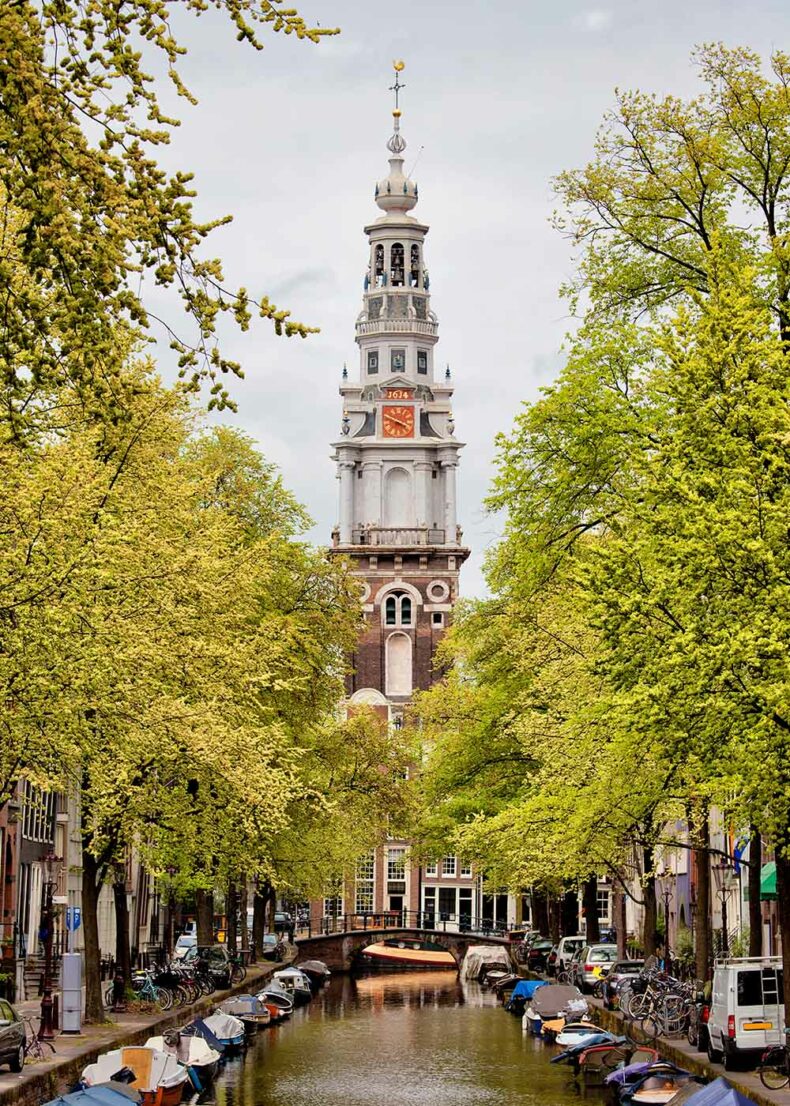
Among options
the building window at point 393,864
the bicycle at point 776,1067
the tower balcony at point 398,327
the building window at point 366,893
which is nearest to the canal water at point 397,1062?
the bicycle at point 776,1067

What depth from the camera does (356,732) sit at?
223 ft

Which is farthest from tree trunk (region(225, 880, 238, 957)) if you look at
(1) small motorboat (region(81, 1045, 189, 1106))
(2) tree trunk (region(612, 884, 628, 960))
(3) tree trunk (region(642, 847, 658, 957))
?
(1) small motorboat (region(81, 1045, 189, 1106))

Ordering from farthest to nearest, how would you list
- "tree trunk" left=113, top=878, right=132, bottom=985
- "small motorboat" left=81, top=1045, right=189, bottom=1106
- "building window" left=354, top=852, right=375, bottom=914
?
"building window" left=354, top=852, right=375, bottom=914
"tree trunk" left=113, top=878, right=132, bottom=985
"small motorboat" left=81, top=1045, right=189, bottom=1106

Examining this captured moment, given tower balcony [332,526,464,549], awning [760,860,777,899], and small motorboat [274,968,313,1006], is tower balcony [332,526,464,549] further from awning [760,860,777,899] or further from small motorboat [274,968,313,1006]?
awning [760,860,777,899]

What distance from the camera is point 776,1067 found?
Result: 1335 inches

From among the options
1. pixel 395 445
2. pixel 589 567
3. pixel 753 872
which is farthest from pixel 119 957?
pixel 395 445

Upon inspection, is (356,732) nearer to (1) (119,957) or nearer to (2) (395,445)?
(1) (119,957)

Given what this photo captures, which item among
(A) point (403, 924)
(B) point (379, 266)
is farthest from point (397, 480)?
(A) point (403, 924)

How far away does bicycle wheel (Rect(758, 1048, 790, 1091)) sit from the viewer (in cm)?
3186

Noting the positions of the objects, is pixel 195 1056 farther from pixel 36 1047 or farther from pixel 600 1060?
pixel 600 1060

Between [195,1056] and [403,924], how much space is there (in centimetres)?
8960

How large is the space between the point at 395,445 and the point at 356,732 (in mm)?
84859

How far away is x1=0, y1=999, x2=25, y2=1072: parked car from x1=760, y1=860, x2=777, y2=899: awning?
31.9 meters

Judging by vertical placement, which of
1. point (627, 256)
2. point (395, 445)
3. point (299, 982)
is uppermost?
point (395, 445)
